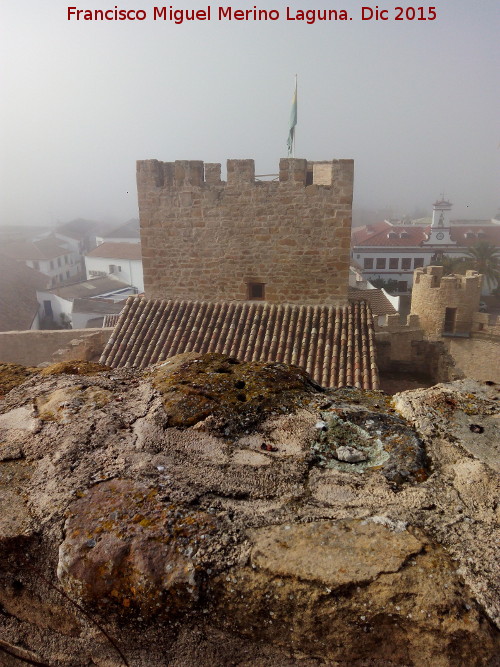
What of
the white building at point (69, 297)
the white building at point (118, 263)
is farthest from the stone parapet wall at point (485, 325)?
the white building at point (118, 263)

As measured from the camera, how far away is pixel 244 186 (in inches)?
348

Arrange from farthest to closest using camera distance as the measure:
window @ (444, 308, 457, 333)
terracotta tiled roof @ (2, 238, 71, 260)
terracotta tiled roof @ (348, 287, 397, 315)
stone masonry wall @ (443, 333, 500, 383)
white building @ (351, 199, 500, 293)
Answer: terracotta tiled roof @ (2, 238, 71, 260) < white building @ (351, 199, 500, 293) < terracotta tiled roof @ (348, 287, 397, 315) < window @ (444, 308, 457, 333) < stone masonry wall @ (443, 333, 500, 383)

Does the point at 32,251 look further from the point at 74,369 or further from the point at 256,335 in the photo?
the point at 74,369

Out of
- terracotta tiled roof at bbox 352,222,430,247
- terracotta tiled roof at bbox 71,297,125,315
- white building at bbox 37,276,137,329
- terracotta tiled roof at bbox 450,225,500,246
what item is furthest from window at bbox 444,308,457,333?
terracotta tiled roof at bbox 450,225,500,246

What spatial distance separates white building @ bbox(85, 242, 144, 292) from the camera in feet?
144

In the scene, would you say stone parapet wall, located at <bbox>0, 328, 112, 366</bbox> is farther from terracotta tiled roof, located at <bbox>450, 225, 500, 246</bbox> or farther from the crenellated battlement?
terracotta tiled roof, located at <bbox>450, 225, 500, 246</bbox>

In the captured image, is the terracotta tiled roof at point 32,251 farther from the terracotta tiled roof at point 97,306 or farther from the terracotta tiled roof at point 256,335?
the terracotta tiled roof at point 256,335

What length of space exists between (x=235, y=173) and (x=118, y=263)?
39.4 meters

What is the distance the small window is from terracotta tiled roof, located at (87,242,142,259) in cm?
3716

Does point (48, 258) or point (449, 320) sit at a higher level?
point (449, 320)

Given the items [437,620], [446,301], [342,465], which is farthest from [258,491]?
[446,301]

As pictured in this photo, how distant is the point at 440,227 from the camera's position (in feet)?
153

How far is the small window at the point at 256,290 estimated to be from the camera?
921 cm

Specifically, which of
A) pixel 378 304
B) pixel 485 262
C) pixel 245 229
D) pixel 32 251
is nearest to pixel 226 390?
pixel 245 229
